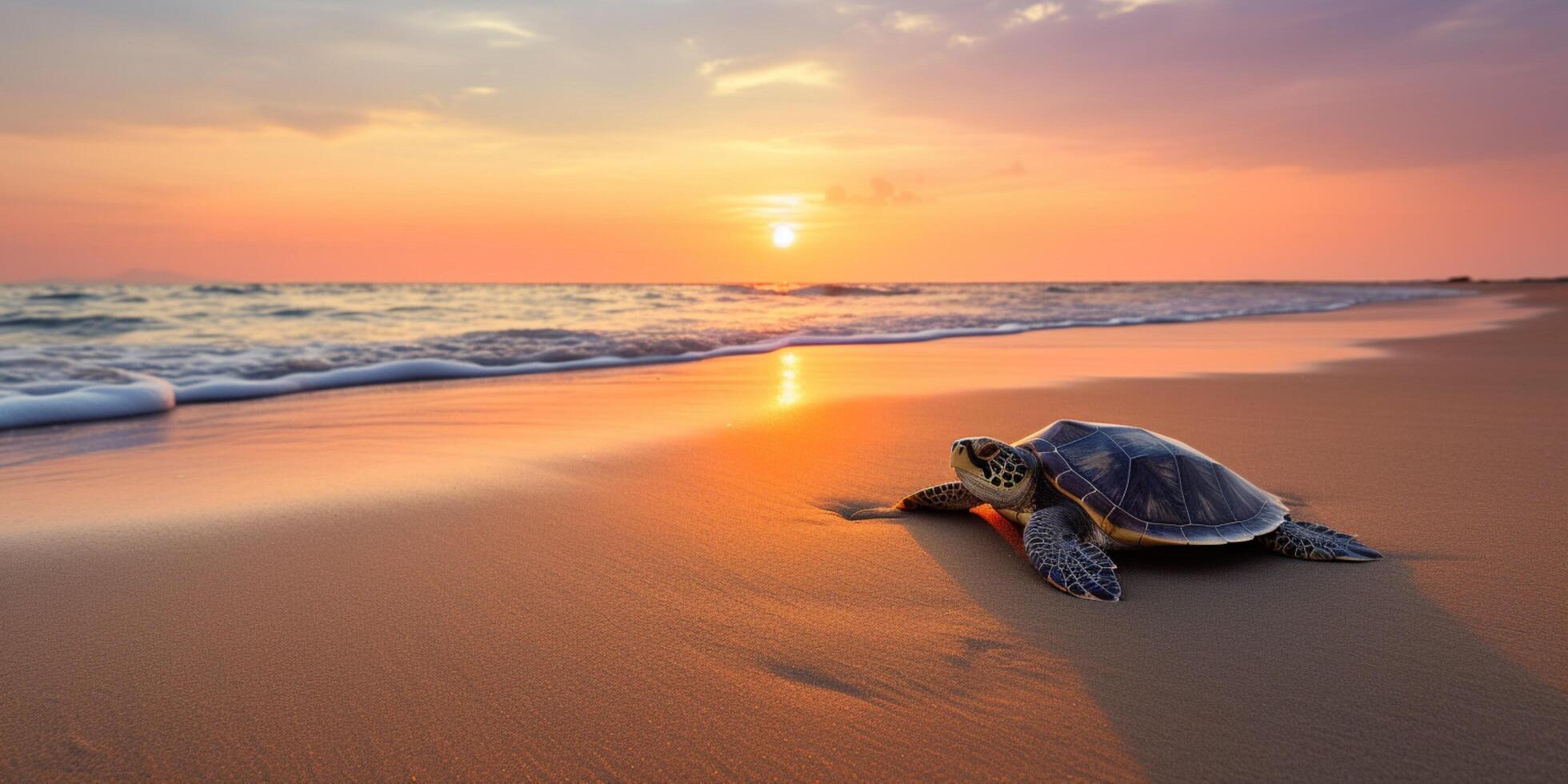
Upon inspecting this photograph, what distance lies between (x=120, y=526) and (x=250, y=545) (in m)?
0.85

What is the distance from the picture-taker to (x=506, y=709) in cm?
221

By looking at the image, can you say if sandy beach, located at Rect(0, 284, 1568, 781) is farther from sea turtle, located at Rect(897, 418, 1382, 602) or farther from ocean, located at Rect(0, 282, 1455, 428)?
ocean, located at Rect(0, 282, 1455, 428)

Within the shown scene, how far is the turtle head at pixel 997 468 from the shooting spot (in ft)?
12.1

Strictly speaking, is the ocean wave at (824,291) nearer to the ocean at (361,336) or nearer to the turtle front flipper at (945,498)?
the ocean at (361,336)

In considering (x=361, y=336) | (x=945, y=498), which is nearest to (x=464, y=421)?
(x=945, y=498)

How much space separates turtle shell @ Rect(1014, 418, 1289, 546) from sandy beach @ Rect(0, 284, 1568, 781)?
194 millimetres

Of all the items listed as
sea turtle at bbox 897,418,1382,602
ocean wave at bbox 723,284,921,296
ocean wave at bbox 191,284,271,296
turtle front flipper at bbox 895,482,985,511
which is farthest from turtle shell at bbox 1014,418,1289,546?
ocean wave at bbox 723,284,921,296

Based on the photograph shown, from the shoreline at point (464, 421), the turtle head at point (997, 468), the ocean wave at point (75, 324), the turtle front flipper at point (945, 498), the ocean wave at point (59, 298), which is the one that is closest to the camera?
the turtle head at point (997, 468)

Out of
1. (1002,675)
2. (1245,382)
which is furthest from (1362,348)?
(1002,675)

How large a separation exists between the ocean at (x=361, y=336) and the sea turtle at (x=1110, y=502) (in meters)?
7.87

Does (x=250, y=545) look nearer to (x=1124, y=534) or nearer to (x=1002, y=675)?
(x=1002, y=675)

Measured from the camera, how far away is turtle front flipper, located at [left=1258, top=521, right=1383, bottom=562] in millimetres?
3289

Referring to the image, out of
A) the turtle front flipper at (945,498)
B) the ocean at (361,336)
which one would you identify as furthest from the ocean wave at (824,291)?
the turtle front flipper at (945,498)

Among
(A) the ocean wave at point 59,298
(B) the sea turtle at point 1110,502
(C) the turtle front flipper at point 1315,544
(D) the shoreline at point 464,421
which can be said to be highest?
(A) the ocean wave at point 59,298
